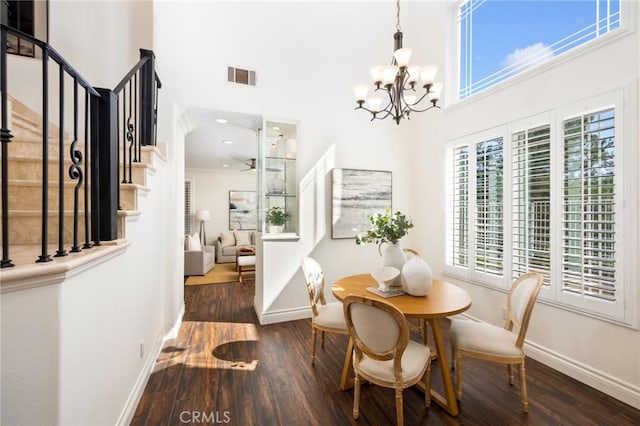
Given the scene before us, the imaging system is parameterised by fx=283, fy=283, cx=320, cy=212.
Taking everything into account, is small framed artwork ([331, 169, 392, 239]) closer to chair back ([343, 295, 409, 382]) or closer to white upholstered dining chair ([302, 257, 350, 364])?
white upholstered dining chair ([302, 257, 350, 364])

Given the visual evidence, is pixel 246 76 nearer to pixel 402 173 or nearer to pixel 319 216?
pixel 319 216

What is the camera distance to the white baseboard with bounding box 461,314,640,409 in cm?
202

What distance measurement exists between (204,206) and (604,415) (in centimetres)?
856

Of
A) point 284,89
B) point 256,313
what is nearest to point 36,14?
point 284,89

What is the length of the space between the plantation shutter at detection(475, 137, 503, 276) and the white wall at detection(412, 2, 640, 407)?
0.83 ft

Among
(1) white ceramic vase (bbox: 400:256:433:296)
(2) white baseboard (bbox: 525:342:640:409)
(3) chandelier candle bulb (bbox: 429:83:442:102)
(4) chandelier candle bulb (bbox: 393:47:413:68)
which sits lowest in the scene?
(2) white baseboard (bbox: 525:342:640:409)

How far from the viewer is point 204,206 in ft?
27.6

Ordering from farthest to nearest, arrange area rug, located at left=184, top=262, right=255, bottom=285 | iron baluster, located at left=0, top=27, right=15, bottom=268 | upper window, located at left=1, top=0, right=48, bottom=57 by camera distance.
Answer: area rug, located at left=184, top=262, right=255, bottom=285 → upper window, located at left=1, top=0, right=48, bottom=57 → iron baluster, located at left=0, top=27, right=15, bottom=268

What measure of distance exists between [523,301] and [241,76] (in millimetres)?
3553

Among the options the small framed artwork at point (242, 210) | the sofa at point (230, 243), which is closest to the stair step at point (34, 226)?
the sofa at point (230, 243)

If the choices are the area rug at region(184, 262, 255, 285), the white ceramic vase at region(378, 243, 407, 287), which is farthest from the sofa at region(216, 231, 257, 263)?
the white ceramic vase at region(378, 243, 407, 287)

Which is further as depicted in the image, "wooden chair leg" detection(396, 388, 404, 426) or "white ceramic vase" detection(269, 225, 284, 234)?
"white ceramic vase" detection(269, 225, 284, 234)

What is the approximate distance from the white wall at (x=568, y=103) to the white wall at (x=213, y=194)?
6.46 meters

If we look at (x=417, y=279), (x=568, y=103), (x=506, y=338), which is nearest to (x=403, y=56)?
(x=568, y=103)
